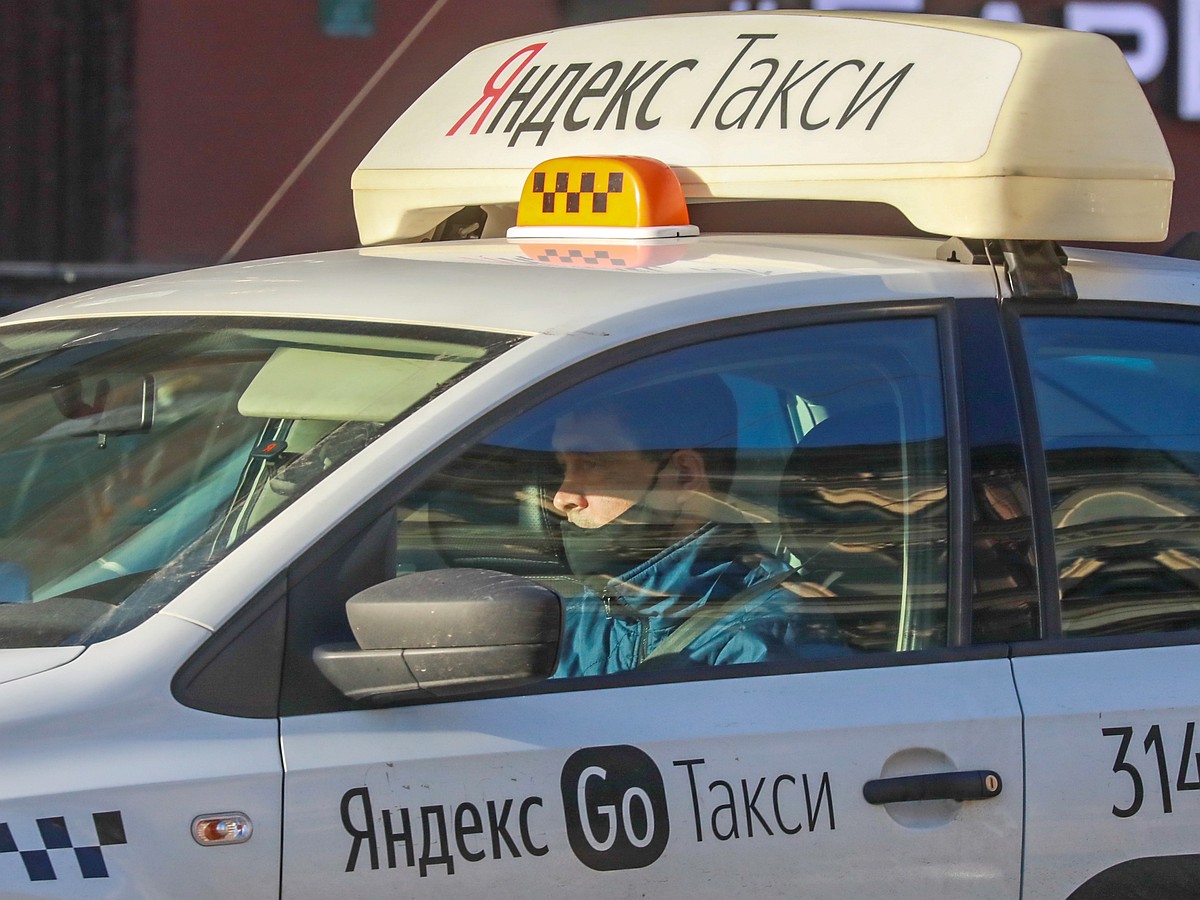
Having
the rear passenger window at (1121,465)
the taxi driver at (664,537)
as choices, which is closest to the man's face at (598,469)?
the taxi driver at (664,537)

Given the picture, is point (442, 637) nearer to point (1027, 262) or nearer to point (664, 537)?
point (664, 537)

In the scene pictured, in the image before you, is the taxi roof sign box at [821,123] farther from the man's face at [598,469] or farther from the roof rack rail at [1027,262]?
the man's face at [598,469]

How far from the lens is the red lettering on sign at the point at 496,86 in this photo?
116 inches

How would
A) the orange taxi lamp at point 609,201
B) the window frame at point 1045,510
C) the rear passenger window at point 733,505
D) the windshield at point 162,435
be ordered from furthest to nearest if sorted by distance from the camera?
the orange taxi lamp at point 609,201 < the window frame at point 1045,510 < the rear passenger window at point 733,505 < the windshield at point 162,435

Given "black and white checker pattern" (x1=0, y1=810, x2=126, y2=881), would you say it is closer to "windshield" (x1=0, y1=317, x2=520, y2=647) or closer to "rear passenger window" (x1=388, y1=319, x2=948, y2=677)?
"windshield" (x1=0, y1=317, x2=520, y2=647)

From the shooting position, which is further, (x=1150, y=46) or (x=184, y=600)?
(x=1150, y=46)

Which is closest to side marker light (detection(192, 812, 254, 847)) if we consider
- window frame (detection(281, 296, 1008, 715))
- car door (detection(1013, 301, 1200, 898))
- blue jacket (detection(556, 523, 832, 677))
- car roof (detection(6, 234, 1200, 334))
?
window frame (detection(281, 296, 1008, 715))

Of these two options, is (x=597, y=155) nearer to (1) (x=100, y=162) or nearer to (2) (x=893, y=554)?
(2) (x=893, y=554)

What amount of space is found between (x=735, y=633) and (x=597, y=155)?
1.02m

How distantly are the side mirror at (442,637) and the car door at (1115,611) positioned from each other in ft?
2.29

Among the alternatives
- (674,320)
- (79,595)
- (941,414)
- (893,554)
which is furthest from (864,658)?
(79,595)

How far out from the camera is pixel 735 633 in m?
2.01

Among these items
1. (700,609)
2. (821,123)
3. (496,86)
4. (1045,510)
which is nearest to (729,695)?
(700,609)

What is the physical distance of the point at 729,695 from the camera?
190 cm
